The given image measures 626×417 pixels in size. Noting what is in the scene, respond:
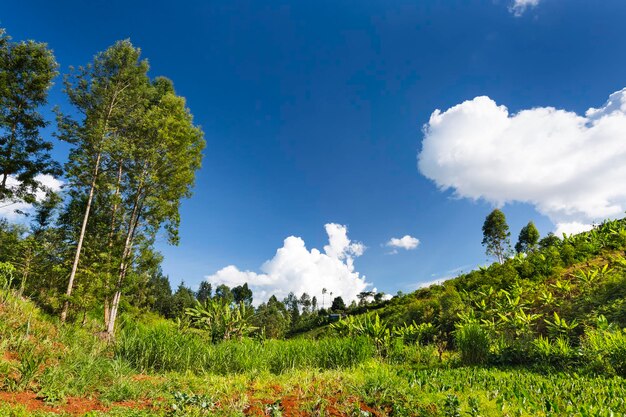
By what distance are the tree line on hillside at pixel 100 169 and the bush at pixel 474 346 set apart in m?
13.6

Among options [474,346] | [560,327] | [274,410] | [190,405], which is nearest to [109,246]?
[190,405]

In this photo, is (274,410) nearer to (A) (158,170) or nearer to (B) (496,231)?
(A) (158,170)

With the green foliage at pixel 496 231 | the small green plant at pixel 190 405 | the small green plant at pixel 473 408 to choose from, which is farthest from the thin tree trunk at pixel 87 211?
the green foliage at pixel 496 231

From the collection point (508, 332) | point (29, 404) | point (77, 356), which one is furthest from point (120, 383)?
point (508, 332)

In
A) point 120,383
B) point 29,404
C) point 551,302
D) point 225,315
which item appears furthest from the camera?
point 551,302

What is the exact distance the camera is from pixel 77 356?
5.36m

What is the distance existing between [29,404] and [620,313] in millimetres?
11241

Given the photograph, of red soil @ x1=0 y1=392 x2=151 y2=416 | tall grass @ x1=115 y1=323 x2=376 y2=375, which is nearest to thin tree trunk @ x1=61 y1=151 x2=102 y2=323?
tall grass @ x1=115 y1=323 x2=376 y2=375

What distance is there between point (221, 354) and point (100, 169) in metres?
13.8

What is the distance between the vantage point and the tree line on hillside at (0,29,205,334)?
14.7 metres

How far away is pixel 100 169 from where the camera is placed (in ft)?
54.0

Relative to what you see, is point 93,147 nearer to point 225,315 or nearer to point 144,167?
point 144,167

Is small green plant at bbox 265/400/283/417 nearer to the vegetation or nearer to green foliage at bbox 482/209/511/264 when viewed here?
the vegetation

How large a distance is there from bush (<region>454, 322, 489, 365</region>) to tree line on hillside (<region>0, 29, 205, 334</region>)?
44.7 ft
